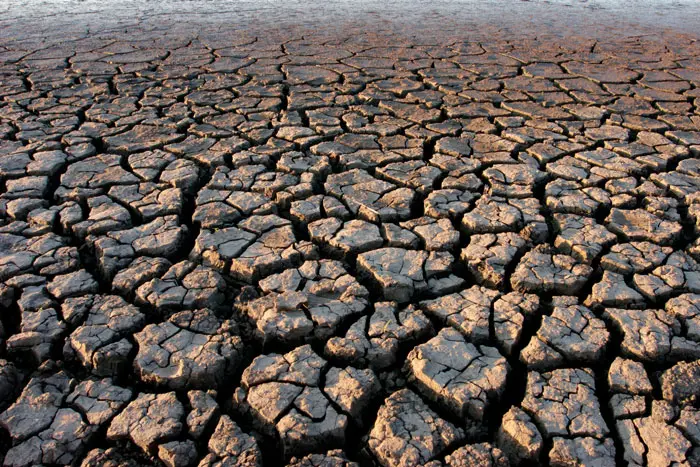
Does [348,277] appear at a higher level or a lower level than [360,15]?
higher

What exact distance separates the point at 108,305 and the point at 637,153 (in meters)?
2.93

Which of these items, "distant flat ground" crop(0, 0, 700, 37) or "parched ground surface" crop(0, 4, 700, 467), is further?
"distant flat ground" crop(0, 0, 700, 37)

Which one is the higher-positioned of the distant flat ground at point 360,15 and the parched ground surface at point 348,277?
the parched ground surface at point 348,277

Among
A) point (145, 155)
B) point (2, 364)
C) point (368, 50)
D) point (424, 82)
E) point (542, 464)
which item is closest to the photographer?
point (542, 464)

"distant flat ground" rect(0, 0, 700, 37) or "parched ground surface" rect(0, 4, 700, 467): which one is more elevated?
"parched ground surface" rect(0, 4, 700, 467)

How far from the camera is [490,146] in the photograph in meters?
3.33

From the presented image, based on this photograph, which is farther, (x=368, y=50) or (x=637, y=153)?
(x=368, y=50)

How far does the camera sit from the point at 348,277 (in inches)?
85.3

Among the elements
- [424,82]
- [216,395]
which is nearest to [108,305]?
[216,395]

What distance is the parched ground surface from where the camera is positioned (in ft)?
5.18

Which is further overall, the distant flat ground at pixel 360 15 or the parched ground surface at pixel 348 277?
the distant flat ground at pixel 360 15

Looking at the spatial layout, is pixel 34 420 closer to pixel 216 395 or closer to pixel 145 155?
pixel 216 395

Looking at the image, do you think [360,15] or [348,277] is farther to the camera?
[360,15]

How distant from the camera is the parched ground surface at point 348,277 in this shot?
5.18 feet
